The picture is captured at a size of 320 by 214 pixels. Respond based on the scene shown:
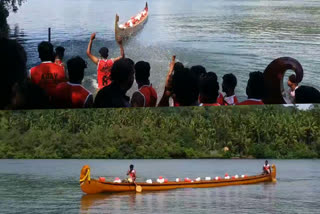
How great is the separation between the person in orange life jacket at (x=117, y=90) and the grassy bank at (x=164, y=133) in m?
32.6

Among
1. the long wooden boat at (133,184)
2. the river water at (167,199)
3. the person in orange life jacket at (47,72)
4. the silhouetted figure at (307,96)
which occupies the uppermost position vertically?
the person in orange life jacket at (47,72)

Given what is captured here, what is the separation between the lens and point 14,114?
184 ft

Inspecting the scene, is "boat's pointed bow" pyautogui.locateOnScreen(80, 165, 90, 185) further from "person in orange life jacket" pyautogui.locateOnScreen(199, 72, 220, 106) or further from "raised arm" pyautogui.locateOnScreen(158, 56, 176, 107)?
"person in orange life jacket" pyautogui.locateOnScreen(199, 72, 220, 106)

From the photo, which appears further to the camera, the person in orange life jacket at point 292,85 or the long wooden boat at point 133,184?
the long wooden boat at point 133,184

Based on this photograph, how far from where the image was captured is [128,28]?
64.5 feet

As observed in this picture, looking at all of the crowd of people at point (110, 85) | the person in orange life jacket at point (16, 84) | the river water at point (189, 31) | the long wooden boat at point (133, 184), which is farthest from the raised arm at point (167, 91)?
the long wooden boat at point (133, 184)

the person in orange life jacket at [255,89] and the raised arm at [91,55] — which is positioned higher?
the raised arm at [91,55]

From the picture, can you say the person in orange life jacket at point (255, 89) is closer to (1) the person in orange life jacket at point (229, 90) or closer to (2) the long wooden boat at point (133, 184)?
(1) the person in orange life jacket at point (229, 90)

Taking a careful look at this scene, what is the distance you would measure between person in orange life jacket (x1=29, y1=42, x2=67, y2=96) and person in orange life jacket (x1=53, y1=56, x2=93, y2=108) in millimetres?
142

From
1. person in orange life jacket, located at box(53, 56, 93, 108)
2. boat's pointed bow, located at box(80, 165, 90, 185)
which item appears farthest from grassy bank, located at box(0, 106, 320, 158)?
person in orange life jacket, located at box(53, 56, 93, 108)

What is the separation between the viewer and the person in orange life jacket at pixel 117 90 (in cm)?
1864

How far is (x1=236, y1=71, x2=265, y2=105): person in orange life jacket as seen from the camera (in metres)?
18.1

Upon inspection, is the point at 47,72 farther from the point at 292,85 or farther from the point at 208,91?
the point at 292,85

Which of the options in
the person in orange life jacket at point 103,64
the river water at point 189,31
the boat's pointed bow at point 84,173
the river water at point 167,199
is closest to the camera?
the person in orange life jacket at point 103,64
